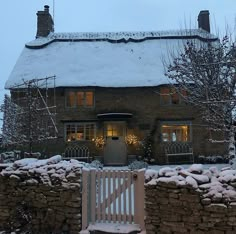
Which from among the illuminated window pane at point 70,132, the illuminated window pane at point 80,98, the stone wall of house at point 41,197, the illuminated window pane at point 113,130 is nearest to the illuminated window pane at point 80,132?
the illuminated window pane at point 70,132

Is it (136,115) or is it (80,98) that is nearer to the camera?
(136,115)

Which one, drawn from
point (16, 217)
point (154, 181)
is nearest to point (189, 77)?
point (154, 181)

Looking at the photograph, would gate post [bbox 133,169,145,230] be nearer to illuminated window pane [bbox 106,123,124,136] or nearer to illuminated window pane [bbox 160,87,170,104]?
illuminated window pane [bbox 106,123,124,136]

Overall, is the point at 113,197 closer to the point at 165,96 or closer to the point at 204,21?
the point at 165,96

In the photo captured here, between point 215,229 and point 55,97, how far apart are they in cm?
1757

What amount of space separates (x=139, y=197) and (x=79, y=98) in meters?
16.0

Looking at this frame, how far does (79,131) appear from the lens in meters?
22.5

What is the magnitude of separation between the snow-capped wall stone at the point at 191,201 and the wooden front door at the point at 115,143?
1497 cm

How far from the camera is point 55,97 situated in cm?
2259

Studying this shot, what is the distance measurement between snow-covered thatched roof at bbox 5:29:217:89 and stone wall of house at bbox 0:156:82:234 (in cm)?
1439

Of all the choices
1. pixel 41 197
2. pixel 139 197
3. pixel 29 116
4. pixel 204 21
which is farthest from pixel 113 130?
pixel 139 197

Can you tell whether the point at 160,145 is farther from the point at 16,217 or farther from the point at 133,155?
the point at 16,217

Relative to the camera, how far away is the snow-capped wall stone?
6.38 meters

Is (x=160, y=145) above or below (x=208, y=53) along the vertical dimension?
below
